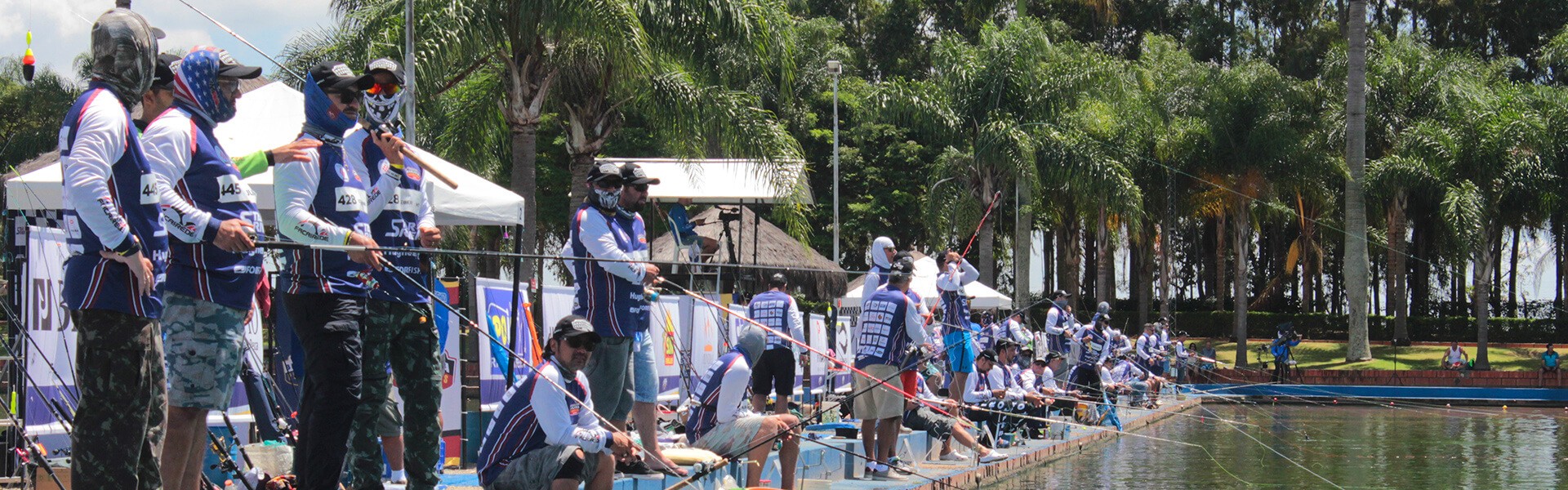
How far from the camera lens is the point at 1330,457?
1700cm

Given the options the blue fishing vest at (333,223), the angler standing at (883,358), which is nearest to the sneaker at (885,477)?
the angler standing at (883,358)

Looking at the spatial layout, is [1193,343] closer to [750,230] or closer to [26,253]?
[750,230]

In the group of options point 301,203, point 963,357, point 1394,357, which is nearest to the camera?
point 301,203

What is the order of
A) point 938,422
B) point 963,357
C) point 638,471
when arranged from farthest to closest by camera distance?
point 963,357
point 938,422
point 638,471

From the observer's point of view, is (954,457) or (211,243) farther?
(954,457)

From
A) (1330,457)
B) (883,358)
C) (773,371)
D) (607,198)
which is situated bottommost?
(1330,457)

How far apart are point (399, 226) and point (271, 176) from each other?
376 centimetres

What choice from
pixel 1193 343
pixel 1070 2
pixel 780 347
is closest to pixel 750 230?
pixel 780 347

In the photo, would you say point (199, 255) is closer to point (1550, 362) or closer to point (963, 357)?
point (963, 357)

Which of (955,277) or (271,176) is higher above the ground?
(271,176)

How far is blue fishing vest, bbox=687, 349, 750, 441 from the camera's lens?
8.80 metres

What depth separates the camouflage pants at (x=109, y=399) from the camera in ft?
14.6

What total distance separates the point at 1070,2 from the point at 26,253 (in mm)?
45544

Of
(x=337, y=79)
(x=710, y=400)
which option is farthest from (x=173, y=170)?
(x=710, y=400)
